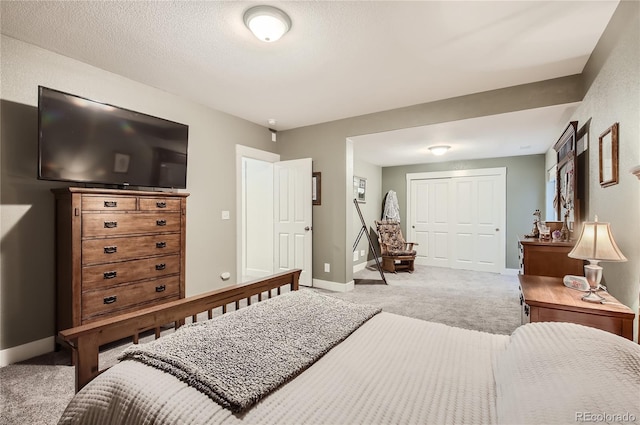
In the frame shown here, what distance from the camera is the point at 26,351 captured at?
234 cm

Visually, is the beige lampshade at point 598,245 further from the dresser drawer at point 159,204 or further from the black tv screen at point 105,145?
the black tv screen at point 105,145

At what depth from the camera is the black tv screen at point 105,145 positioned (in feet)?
7.35

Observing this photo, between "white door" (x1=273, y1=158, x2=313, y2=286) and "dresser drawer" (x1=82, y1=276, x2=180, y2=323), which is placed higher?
"white door" (x1=273, y1=158, x2=313, y2=286)

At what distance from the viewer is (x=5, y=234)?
2.25 m

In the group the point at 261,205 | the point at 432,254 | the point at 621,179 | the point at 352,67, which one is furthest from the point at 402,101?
the point at 432,254

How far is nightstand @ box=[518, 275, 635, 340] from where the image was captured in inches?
63.8

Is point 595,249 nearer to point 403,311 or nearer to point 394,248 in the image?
point 403,311

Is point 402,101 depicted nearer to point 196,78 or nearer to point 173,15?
point 196,78

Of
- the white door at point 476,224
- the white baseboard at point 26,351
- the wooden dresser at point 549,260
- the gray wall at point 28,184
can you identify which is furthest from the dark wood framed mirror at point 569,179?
the white baseboard at point 26,351

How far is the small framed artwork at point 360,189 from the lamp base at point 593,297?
4.12 m

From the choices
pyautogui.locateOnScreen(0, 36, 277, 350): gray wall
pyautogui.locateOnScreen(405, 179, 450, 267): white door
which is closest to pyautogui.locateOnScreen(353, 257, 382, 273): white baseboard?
pyautogui.locateOnScreen(405, 179, 450, 267): white door

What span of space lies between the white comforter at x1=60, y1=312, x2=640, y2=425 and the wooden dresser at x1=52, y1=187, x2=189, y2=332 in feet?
5.27

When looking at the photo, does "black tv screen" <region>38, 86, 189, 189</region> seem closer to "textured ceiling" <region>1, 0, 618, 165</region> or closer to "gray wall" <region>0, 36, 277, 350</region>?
"gray wall" <region>0, 36, 277, 350</region>

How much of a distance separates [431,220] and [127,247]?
5.61 metres
